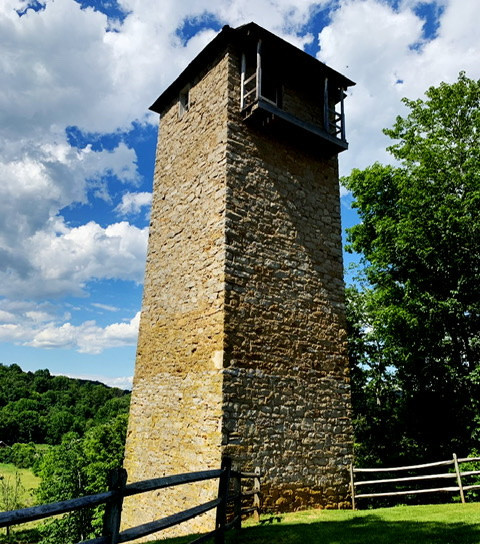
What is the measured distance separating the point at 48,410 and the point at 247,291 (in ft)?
190

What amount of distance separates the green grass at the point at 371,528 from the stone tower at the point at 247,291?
0.76m

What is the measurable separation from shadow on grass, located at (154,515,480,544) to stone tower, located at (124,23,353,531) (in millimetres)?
1058

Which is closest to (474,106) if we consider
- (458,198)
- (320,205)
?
(458,198)

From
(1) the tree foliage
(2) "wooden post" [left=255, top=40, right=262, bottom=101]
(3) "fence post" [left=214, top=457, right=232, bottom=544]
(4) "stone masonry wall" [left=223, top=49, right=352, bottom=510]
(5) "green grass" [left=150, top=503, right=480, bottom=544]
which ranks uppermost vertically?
(2) "wooden post" [left=255, top=40, right=262, bottom=101]

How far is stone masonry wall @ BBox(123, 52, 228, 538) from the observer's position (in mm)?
7984

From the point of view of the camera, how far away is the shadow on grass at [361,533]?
19.1 feet

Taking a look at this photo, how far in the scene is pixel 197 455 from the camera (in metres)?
7.77

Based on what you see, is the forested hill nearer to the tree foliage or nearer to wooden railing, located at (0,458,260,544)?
the tree foliage

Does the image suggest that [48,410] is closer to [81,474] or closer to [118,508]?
[81,474]

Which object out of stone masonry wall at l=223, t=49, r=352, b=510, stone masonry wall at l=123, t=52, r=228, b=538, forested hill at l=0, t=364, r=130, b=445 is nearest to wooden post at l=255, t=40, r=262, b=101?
stone masonry wall at l=223, t=49, r=352, b=510

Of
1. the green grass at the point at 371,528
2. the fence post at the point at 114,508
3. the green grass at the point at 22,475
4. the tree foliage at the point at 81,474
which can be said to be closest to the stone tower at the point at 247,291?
the green grass at the point at 371,528

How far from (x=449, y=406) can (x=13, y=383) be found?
66.6 metres

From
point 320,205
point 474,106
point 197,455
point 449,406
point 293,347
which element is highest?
point 474,106

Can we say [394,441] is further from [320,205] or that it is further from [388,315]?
[320,205]
